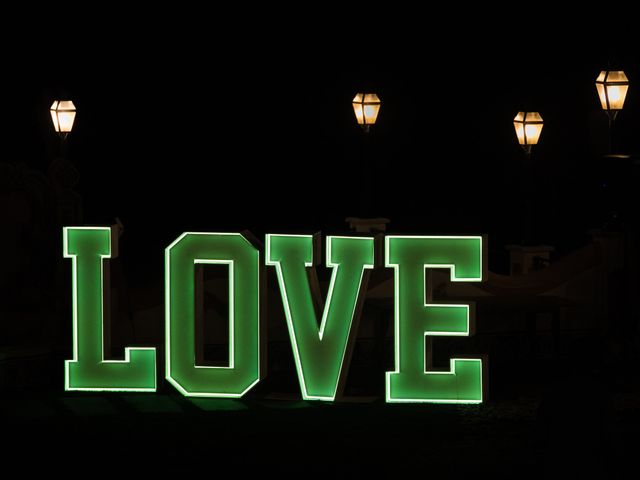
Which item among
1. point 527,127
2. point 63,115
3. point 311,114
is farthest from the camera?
point 311,114

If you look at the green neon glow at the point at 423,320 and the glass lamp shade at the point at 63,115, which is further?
the glass lamp shade at the point at 63,115

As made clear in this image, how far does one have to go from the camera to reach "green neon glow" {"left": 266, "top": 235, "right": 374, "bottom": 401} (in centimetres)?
1394

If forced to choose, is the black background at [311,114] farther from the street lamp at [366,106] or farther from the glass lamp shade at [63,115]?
the street lamp at [366,106]

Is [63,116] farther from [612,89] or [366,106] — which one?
[612,89]

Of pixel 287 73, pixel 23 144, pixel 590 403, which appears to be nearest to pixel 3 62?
pixel 23 144

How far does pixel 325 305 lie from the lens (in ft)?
46.0

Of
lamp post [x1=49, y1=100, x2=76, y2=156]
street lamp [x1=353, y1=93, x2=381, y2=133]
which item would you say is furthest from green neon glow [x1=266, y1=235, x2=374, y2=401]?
lamp post [x1=49, y1=100, x2=76, y2=156]

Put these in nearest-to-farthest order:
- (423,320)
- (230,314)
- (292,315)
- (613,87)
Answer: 1. (423,320)
2. (292,315)
3. (230,314)
4. (613,87)

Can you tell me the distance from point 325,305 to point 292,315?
12.4 inches

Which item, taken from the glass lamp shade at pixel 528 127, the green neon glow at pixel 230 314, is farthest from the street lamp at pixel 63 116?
the green neon glow at pixel 230 314

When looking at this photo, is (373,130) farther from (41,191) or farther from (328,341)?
(328,341)

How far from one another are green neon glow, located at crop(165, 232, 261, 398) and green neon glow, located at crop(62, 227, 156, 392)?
0.95 feet

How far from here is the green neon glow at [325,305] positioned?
1394cm

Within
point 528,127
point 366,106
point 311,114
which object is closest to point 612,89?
point 528,127
